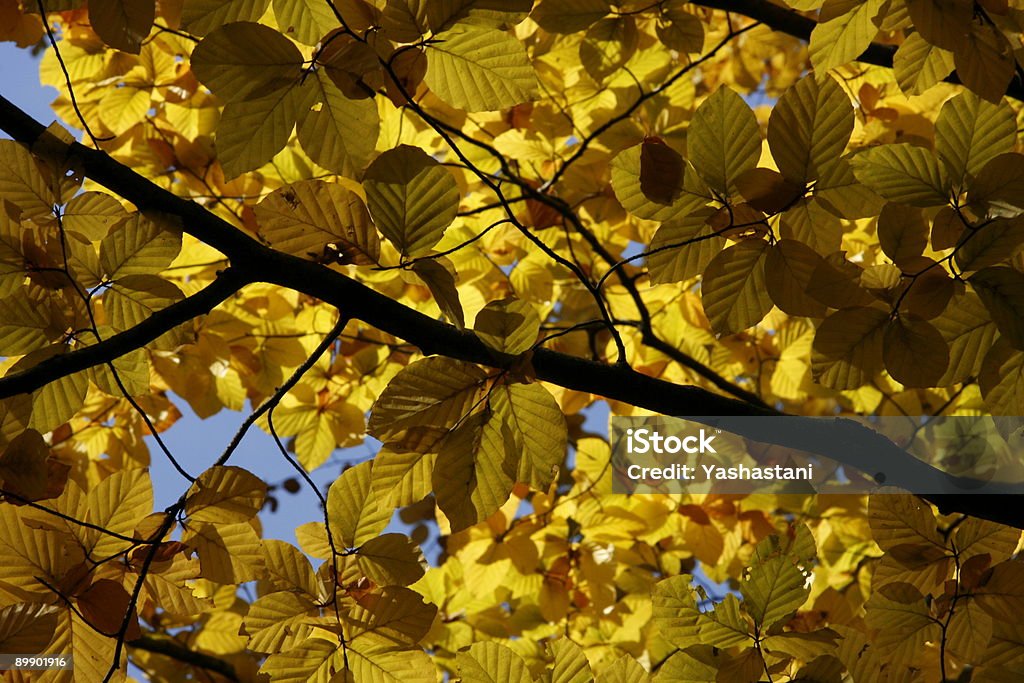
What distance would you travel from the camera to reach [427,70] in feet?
2.99

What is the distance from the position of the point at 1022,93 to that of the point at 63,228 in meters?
1.64

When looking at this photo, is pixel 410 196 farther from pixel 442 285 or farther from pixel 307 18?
pixel 307 18

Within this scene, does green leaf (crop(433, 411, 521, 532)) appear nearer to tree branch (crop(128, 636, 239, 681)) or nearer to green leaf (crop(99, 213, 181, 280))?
green leaf (crop(99, 213, 181, 280))

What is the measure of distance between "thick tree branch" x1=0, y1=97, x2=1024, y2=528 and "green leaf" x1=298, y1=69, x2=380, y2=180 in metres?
0.13

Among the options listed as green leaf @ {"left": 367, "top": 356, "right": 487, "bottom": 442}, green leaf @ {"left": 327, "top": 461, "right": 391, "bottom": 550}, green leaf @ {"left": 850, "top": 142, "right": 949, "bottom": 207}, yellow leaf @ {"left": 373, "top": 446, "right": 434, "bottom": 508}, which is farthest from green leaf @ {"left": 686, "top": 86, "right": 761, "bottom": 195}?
green leaf @ {"left": 327, "top": 461, "right": 391, "bottom": 550}

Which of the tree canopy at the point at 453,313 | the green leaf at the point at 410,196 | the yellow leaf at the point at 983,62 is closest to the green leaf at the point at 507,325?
the tree canopy at the point at 453,313

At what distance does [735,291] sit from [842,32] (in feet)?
1.31

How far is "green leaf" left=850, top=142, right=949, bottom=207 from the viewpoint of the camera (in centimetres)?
92

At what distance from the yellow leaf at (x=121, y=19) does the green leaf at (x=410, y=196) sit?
304 mm

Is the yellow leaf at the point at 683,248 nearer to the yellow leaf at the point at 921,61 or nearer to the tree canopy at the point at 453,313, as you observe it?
the tree canopy at the point at 453,313

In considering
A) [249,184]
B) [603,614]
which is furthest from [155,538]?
[603,614]

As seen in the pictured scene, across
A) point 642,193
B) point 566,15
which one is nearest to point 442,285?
point 642,193

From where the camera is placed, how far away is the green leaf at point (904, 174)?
923 millimetres

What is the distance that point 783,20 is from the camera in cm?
161
